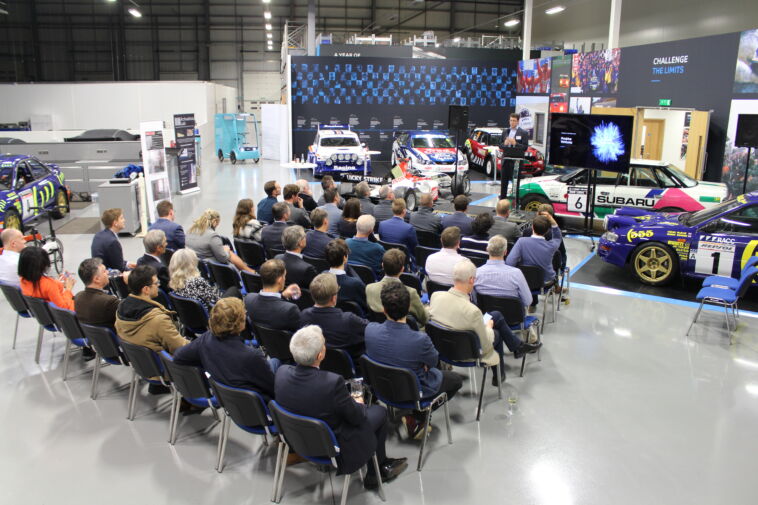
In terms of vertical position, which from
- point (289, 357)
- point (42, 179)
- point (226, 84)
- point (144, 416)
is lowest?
point (144, 416)

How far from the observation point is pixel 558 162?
10.9 meters

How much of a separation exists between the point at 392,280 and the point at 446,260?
4.39 feet

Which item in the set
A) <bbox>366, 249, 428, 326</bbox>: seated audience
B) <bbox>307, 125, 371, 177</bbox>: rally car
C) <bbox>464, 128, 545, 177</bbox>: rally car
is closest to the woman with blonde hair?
<bbox>366, 249, 428, 326</bbox>: seated audience

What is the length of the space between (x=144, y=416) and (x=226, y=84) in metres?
35.6

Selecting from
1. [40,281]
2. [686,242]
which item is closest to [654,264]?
[686,242]

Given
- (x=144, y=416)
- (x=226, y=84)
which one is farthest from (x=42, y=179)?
(x=226, y=84)

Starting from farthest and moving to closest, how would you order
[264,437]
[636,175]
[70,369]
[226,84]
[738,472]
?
1. [226,84]
2. [636,175]
3. [70,369]
4. [264,437]
5. [738,472]

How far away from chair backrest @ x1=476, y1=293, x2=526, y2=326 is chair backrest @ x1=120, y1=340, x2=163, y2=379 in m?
2.84

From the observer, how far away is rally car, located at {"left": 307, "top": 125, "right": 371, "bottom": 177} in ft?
54.8

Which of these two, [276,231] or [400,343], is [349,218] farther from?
[400,343]

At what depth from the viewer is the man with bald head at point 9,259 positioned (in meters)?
6.03

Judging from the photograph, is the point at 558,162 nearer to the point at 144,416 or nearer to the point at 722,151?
the point at 722,151

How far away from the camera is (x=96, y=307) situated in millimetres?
4891

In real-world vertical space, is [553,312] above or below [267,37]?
below
